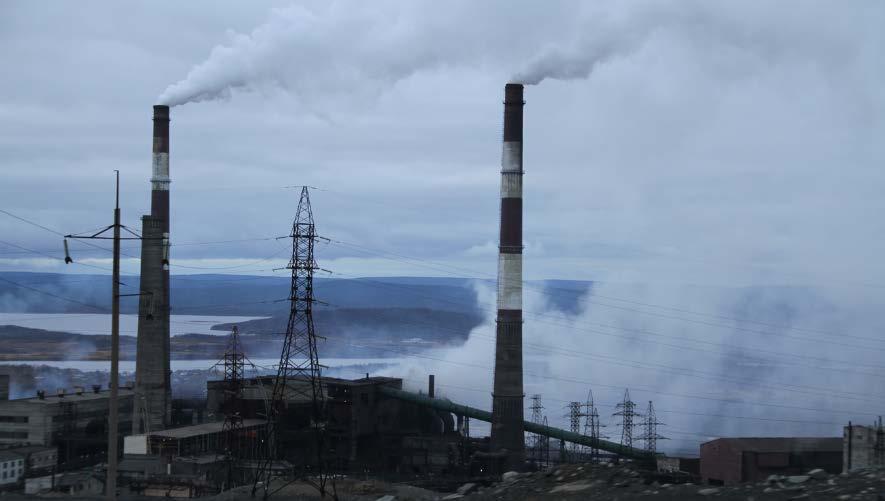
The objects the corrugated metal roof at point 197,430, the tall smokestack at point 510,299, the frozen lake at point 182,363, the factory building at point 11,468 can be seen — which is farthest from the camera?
the frozen lake at point 182,363

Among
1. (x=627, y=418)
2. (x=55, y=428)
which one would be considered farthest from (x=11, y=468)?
(x=627, y=418)

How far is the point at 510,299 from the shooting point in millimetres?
30734

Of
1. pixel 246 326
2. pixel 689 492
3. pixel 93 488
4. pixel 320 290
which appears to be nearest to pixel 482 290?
pixel 320 290

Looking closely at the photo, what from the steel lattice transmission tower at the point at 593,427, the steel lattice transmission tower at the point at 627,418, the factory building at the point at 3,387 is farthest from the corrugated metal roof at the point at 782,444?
the factory building at the point at 3,387

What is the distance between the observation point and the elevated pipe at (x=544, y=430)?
110 feet

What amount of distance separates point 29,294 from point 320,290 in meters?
42.8

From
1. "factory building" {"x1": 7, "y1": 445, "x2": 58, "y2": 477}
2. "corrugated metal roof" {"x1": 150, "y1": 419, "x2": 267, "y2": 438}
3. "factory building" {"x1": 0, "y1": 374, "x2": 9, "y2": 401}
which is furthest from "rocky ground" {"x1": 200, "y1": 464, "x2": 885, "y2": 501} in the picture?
"factory building" {"x1": 0, "y1": 374, "x2": 9, "y2": 401}

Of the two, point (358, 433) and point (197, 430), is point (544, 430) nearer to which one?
point (358, 433)

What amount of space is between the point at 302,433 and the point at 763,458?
1786cm

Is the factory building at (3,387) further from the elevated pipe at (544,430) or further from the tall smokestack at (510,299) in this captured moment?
the tall smokestack at (510,299)

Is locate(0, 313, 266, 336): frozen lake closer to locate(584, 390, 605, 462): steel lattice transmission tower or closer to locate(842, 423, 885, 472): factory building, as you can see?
locate(584, 390, 605, 462): steel lattice transmission tower

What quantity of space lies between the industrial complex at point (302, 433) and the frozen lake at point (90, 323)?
64609mm

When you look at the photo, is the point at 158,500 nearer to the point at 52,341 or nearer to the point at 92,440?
the point at 92,440

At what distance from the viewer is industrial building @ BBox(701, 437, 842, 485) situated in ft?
72.4
